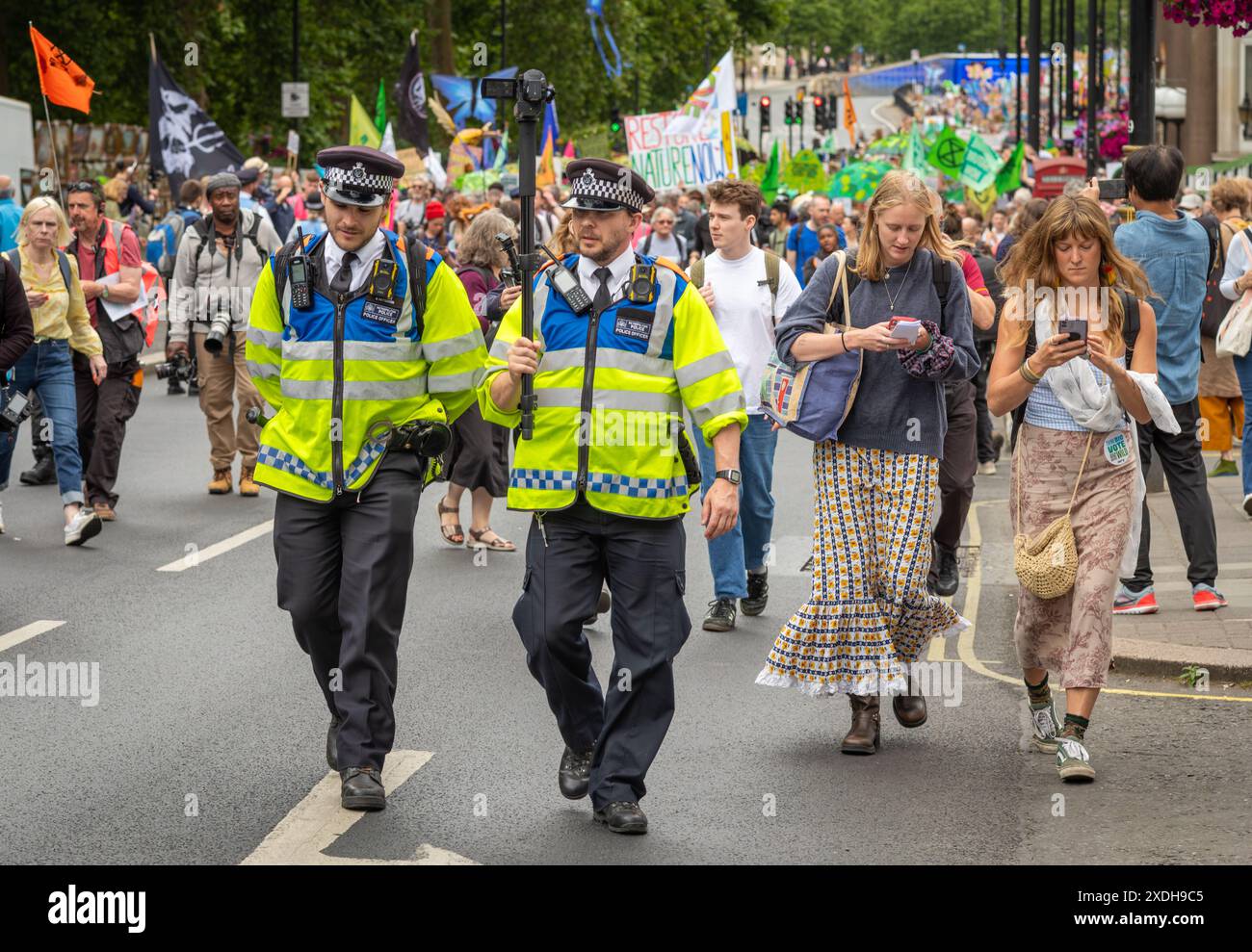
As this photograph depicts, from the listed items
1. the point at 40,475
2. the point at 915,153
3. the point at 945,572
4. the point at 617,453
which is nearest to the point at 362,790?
the point at 617,453

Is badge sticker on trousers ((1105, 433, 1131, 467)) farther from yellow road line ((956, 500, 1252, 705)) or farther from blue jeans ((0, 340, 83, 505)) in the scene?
blue jeans ((0, 340, 83, 505))

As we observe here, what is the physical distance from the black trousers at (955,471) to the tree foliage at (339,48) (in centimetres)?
1293

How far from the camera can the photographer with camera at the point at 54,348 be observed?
1077 centimetres

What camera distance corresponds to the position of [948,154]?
2681 cm

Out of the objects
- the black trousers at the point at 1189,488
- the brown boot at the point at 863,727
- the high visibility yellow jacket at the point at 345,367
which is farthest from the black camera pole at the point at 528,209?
the black trousers at the point at 1189,488

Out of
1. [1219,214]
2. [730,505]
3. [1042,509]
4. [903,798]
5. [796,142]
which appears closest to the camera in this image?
[730,505]

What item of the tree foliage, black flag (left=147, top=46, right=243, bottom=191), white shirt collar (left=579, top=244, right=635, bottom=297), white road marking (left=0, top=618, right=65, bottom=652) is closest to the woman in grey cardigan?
white shirt collar (left=579, top=244, right=635, bottom=297)

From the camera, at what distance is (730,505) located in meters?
5.61

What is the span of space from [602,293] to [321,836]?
5.81 feet

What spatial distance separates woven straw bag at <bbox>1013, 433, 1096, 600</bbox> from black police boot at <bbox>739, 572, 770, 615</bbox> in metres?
2.80

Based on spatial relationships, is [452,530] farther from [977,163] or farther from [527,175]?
[977,163]

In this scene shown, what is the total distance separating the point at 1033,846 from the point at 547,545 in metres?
1.64

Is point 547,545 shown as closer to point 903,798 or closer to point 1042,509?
point 903,798
